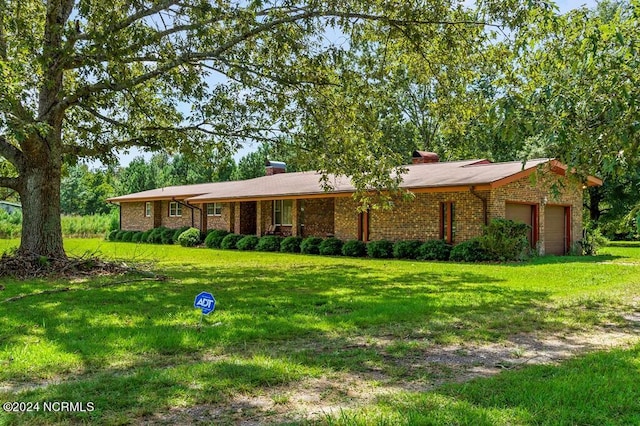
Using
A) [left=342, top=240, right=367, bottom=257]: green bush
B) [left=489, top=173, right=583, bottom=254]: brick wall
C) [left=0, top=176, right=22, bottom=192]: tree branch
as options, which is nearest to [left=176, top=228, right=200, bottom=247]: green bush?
[left=342, top=240, right=367, bottom=257]: green bush

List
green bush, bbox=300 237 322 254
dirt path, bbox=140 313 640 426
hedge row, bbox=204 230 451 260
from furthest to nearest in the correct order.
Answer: green bush, bbox=300 237 322 254, hedge row, bbox=204 230 451 260, dirt path, bbox=140 313 640 426

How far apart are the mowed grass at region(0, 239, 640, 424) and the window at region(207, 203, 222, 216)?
55.1ft

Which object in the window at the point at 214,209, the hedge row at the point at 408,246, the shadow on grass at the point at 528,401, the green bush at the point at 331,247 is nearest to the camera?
the shadow on grass at the point at 528,401

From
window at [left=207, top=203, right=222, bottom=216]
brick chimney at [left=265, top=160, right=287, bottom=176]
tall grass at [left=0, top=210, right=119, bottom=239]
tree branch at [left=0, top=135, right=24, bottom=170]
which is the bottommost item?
tall grass at [left=0, top=210, right=119, bottom=239]

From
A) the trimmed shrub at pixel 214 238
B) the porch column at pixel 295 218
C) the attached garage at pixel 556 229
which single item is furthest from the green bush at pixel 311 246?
the attached garage at pixel 556 229

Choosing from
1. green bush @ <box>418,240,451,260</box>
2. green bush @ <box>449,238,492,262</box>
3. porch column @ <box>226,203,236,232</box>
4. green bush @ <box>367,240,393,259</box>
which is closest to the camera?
green bush @ <box>449,238,492,262</box>

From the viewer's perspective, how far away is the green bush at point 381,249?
739 inches

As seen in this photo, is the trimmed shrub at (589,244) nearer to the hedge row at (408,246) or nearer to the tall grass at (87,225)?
the hedge row at (408,246)

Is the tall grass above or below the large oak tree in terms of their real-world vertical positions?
below

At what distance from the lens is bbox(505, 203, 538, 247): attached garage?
18172 mm

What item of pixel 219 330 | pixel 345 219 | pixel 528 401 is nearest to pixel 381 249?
pixel 345 219

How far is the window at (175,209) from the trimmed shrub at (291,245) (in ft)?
38.3

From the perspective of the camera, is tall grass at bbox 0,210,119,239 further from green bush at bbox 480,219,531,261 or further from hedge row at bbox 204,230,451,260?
green bush at bbox 480,219,531,261

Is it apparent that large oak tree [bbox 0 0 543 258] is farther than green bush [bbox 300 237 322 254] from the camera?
No
